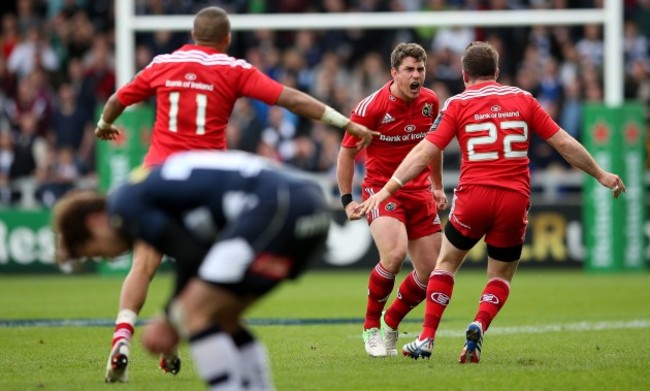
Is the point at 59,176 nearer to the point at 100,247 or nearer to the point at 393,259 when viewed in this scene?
the point at 393,259

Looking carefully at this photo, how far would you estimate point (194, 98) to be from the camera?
8383 mm

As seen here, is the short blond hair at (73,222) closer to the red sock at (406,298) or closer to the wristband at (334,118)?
the wristband at (334,118)

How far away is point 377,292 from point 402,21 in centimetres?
1024

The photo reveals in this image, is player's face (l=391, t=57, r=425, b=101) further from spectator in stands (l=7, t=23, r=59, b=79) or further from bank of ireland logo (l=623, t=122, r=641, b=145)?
spectator in stands (l=7, t=23, r=59, b=79)

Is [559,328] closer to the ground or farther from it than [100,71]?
closer to the ground

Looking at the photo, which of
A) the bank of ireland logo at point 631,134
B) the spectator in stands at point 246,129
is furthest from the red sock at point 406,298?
the spectator in stands at point 246,129

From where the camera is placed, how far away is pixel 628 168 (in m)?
20.3

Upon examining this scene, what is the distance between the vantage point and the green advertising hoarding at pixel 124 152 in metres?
20.2

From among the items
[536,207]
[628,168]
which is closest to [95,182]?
[536,207]

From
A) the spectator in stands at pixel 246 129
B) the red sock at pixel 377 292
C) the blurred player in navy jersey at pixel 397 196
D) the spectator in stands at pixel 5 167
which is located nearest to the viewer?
the blurred player in navy jersey at pixel 397 196

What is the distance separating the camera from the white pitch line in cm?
1151

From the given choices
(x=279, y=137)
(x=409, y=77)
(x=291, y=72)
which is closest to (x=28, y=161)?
(x=279, y=137)

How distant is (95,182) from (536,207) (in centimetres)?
→ 760

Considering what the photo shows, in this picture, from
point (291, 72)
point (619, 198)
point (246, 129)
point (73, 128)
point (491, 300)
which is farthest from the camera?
point (73, 128)
